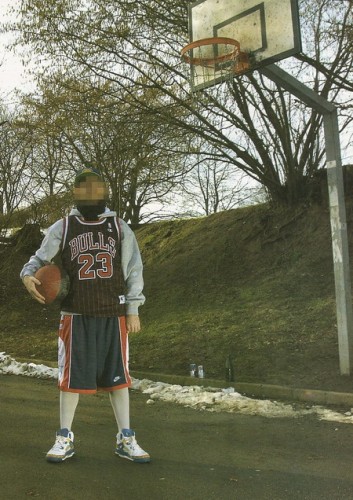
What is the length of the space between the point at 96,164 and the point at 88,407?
1380 centimetres

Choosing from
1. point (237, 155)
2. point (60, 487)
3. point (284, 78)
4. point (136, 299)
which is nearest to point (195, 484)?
point (60, 487)

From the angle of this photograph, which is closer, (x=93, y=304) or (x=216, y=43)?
(x=93, y=304)

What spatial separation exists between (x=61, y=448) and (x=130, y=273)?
4.74 feet

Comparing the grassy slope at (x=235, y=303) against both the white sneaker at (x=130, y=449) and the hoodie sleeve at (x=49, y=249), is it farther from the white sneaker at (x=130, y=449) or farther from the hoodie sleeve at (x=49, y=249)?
the hoodie sleeve at (x=49, y=249)

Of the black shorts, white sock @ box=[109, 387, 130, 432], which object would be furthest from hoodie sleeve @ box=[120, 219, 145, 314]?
white sock @ box=[109, 387, 130, 432]

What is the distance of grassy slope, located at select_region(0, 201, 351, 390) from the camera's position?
366 inches

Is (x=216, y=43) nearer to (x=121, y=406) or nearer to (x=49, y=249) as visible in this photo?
(x=49, y=249)

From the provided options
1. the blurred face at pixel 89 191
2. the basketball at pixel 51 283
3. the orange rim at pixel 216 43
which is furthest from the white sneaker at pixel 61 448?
the orange rim at pixel 216 43

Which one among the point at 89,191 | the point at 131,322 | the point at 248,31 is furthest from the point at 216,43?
the point at 131,322

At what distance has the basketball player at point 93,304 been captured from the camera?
4445mm

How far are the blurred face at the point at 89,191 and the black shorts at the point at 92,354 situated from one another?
930mm

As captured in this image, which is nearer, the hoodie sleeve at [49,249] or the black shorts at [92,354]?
the black shorts at [92,354]

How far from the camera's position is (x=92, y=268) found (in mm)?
4496

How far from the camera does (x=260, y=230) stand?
1576 centimetres
